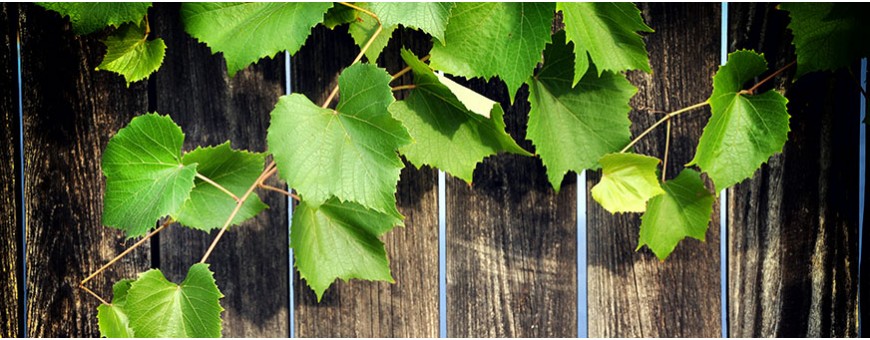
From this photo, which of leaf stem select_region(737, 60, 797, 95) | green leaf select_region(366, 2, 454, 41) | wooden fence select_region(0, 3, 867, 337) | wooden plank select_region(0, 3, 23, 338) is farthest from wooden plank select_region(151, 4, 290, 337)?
leaf stem select_region(737, 60, 797, 95)

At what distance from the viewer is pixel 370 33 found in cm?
113

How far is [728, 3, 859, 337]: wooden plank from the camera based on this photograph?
1265 mm

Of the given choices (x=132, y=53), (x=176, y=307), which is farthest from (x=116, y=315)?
(x=132, y=53)

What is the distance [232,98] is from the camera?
49.3 inches

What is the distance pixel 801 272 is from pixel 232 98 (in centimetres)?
101

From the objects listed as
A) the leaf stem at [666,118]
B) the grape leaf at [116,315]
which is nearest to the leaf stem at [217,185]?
the grape leaf at [116,315]

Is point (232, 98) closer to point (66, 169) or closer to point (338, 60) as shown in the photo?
point (338, 60)

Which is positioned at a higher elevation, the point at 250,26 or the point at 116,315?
the point at 250,26

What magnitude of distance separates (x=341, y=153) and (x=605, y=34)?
40cm

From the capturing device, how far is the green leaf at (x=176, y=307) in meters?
1.02

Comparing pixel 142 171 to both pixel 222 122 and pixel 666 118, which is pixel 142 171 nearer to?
pixel 222 122

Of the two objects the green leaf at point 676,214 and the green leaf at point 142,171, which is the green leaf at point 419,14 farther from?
the green leaf at point 676,214

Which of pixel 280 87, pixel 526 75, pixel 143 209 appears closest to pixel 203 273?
pixel 143 209

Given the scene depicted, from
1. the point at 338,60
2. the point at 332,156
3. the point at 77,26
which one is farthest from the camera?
the point at 338,60
